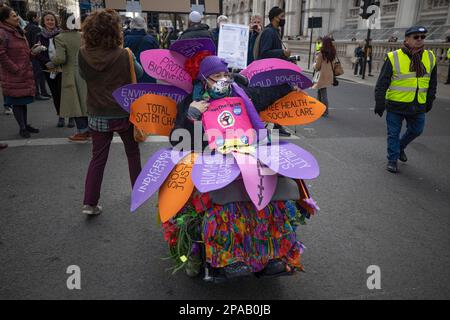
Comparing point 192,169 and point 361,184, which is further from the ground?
point 192,169

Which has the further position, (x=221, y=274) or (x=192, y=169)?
(x=221, y=274)

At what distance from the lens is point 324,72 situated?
27.5 feet

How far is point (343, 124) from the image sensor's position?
7.70 m

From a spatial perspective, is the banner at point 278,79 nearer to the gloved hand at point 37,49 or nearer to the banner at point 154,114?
the banner at point 154,114

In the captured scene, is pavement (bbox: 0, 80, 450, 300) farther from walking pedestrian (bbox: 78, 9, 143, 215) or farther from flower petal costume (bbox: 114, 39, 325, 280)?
walking pedestrian (bbox: 78, 9, 143, 215)

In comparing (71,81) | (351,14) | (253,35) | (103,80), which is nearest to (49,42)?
(71,81)

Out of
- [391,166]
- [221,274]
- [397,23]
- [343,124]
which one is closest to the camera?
[221,274]

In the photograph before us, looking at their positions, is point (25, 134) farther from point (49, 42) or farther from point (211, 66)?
point (211, 66)

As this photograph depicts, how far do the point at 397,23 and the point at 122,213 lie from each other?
23950mm

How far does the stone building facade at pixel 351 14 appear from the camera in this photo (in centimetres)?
2031

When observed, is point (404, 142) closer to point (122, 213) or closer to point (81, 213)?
point (122, 213)

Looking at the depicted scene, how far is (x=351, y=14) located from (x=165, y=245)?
31.2 meters

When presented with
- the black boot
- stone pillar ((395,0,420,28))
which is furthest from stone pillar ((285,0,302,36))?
the black boot
